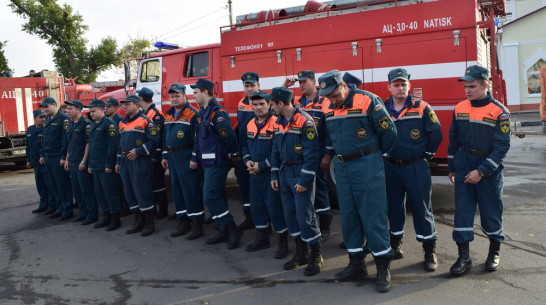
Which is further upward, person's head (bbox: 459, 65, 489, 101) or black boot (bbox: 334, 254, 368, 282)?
person's head (bbox: 459, 65, 489, 101)

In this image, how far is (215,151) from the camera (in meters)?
5.64

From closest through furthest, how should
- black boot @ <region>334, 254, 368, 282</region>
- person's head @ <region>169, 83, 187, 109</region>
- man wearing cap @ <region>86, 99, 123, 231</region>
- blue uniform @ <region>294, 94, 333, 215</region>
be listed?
black boot @ <region>334, 254, 368, 282</region> → blue uniform @ <region>294, 94, 333, 215</region> → person's head @ <region>169, 83, 187, 109</region> → man wearing cap @ <region>86, 99, 123, 231</region>

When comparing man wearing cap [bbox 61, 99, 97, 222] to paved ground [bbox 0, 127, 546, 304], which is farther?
man wearing cap [bbox 61, 99, 97, 222]

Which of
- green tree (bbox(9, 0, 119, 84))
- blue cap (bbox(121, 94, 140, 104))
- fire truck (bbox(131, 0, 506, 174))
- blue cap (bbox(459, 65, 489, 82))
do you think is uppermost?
green tree (bbox(9, 0, 119, 84))

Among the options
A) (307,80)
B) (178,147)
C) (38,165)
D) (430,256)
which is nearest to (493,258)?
(430,256)

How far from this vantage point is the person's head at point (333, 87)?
4.08 meters

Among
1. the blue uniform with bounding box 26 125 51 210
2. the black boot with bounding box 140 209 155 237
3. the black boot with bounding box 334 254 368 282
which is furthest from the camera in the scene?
the blue uniform with bounding box 26 125 51 210

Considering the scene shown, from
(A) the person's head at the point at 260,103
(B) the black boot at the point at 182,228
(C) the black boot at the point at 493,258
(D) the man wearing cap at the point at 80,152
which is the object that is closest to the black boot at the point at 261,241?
(B) the black boot at the point at 182,228

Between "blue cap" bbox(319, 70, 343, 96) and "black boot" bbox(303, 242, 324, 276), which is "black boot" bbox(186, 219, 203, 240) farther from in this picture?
"blue cap" bbox(319, 70, 343, 96)

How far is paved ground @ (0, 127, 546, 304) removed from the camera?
4.03 m

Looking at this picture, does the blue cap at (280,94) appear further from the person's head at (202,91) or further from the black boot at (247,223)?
the black boot at (247,223)

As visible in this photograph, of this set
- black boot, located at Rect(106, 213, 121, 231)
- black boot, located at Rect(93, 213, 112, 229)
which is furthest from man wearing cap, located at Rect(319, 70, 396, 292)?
black boot, located at Rect(93, 213, 112, 229)

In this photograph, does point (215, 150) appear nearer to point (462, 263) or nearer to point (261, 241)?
point (261, 241)

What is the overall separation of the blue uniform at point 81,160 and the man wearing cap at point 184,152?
1740mm
